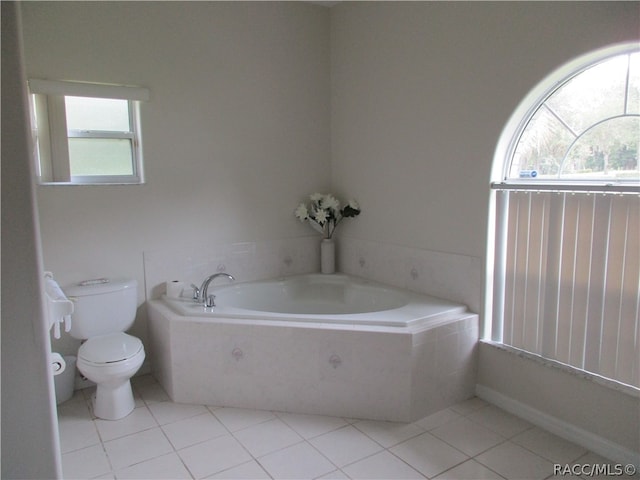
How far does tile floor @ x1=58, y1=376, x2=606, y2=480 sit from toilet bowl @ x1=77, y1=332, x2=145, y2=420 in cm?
7

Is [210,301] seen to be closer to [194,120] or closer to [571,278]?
[194,120]

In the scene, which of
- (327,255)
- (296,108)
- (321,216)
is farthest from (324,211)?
(296,108)

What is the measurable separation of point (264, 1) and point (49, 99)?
1.67m

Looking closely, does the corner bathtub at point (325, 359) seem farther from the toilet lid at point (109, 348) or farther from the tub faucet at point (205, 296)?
the toilet lid at point (109, 348)

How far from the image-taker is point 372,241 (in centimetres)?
363

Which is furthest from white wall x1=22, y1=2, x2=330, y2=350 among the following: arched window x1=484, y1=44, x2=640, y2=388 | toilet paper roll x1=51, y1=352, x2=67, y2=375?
toilet paper roll x1=51, y1=352, x2=67, y2=375

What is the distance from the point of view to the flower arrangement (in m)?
3.70

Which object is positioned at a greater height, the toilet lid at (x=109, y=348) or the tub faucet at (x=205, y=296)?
the tub faucet at (x=205, y=296)

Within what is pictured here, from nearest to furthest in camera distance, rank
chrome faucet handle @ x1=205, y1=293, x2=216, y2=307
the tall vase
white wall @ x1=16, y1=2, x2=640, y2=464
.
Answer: white wall @ x1=16, y1=2, x2=640, y2=464 < chrome faucet handle @ x1=205, y1=293, x2=216, y2=307 < the tall vase

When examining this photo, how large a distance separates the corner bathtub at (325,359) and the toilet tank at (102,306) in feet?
0.77

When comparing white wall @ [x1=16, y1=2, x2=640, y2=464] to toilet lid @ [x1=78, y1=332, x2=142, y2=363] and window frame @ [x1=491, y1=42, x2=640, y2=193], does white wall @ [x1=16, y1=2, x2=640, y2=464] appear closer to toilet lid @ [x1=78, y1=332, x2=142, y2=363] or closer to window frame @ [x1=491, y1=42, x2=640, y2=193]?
window frame @ [x1=491, y1=42, x2=640, y2=193]

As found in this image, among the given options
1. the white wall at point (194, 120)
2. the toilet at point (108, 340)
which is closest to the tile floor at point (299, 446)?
the toilet at point (108, 340)

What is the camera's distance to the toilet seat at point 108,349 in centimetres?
260

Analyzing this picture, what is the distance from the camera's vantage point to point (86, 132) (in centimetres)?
301
